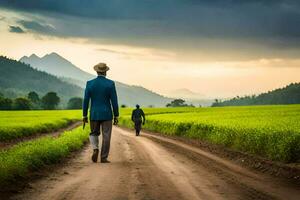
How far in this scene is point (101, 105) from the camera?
17.0m

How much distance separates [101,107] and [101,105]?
3.1 inches

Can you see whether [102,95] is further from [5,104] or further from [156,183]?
[5,104]

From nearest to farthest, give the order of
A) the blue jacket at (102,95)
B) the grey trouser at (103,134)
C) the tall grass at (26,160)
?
1. the tall grass at (26,160)
2. the grey trouser at (103,134)
3. the blue jacket at (102,95)

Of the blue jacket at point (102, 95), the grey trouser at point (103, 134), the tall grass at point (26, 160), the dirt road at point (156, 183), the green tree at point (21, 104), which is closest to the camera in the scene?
the dirt road at point (156, 183)

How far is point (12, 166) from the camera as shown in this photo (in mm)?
12984

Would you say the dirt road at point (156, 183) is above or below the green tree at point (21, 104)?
below

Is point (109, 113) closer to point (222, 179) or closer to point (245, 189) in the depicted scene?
point (222, 179)

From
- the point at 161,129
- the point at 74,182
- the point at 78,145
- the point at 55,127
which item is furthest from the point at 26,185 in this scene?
the point at 55,127

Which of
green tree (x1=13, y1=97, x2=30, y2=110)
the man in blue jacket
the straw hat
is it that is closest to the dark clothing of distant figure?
the man in blue jacket

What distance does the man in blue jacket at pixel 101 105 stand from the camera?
16891 millimetres

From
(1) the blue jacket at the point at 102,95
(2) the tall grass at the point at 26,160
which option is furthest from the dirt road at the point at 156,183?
(1) the blue jacket at the point at 102,95

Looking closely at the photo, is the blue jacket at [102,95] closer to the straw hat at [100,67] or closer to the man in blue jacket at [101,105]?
the man in blue jacket at [101,105]

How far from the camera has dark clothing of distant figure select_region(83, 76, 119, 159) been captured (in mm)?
16891

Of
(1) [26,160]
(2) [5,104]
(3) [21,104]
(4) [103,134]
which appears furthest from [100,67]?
(3) [21,104]
